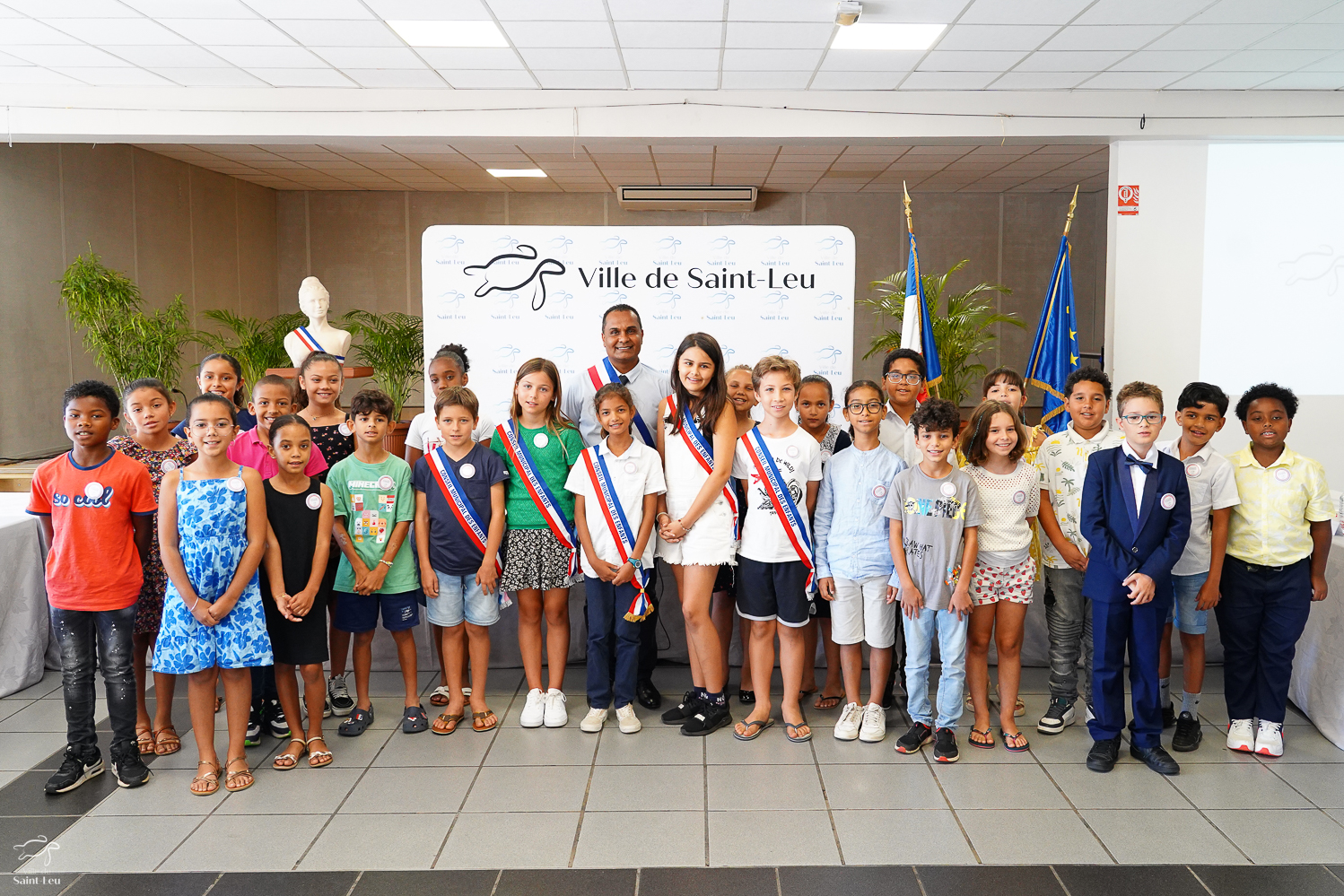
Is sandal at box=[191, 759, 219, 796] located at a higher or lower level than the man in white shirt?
lower

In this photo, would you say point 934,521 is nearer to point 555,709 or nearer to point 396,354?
point 555,709

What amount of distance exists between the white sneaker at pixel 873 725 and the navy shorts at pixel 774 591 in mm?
402

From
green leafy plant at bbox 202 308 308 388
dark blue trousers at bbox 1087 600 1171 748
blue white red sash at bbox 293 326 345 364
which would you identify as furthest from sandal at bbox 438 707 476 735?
green leafy plant at bbox 202 308 308 388

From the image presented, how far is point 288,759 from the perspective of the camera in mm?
2963

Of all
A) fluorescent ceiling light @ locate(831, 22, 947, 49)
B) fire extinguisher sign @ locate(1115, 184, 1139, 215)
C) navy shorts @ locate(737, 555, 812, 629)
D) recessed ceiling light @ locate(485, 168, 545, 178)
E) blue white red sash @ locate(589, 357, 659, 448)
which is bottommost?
navy shorts @ locate(737, 555, 812, 629)

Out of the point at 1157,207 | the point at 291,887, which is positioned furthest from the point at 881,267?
the point at 291,887

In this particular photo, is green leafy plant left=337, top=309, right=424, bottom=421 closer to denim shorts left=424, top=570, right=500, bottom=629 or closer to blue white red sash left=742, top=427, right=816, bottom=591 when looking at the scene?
denim shorts left=424, top=570, right=500, bottom=629

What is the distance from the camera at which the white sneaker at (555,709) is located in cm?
329

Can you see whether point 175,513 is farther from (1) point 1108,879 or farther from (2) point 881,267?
(2) point 881,267

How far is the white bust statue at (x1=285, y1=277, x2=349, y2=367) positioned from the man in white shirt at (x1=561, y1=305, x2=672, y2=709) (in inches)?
86.2

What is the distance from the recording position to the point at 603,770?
2.94 m

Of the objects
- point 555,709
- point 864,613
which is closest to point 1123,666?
point 864,613

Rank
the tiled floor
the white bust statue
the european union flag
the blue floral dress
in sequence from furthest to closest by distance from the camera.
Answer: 1. the european union flag
2. the white bust statue
3. the blue floral dress
4. the tiled floor

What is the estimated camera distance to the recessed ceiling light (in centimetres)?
891
